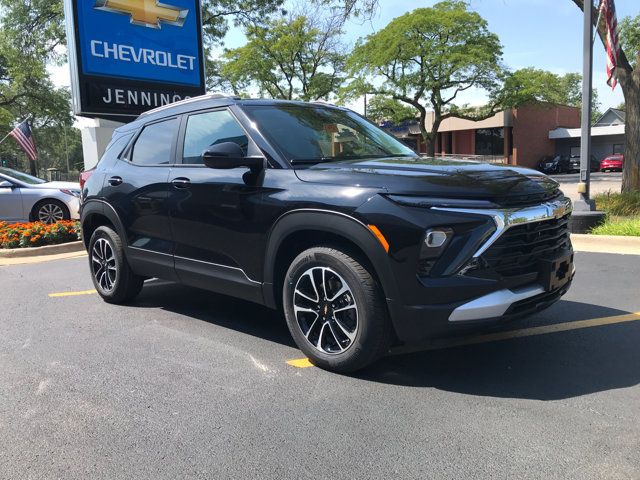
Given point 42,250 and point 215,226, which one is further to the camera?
point 42,250

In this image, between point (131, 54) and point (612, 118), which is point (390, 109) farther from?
point (612, 118)

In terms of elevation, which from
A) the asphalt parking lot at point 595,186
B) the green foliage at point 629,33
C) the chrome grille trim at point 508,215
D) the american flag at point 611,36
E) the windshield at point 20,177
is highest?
the green foliage at point 629,33

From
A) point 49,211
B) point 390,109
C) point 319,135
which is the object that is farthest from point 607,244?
point 390,109

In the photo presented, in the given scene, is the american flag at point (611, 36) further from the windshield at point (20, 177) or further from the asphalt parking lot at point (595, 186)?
the windshield at point (20, 177)

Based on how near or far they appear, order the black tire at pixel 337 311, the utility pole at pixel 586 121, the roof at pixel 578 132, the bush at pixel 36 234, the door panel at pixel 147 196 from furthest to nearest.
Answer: the roof at pixel 578 132 < the utility pole at pixel 586 121 < the bush at pixel 36 234 < the door panel at pixel 147 196 < the black tire at pixel 337 311

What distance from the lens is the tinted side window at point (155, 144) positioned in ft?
16.1

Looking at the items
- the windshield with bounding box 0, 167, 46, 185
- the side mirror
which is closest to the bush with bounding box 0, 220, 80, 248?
the windshield with bounding box 0, 167, 46, 185

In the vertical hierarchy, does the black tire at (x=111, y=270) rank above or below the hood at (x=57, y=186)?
below

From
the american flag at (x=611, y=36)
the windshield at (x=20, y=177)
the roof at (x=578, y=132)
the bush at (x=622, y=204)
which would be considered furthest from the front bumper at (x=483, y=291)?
the roof at (x=578, y=132)

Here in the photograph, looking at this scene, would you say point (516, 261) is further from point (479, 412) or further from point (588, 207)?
point (588, 207)

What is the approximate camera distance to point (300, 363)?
3916mm

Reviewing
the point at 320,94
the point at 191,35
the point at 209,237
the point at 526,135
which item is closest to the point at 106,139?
the point at 191,35

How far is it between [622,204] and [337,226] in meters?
9.37

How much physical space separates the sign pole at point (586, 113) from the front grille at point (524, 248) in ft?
22.7
